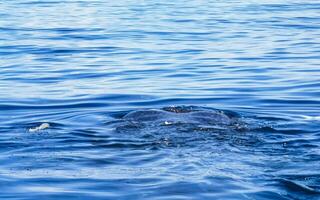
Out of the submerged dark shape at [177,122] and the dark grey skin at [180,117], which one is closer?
the submerged dark shape at [177,122]

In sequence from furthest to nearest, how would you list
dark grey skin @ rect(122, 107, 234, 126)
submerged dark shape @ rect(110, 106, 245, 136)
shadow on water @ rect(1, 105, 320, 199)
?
dark grey skin @ rect(122, 107, 234, 126) → submerged dark shape @ rect(110, 106, 245, 136) → shadow on water @ rect(1, 105, 320, 199)

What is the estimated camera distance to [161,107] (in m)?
12.9

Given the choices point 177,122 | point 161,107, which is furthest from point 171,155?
point 161,107

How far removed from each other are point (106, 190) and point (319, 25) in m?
18.4

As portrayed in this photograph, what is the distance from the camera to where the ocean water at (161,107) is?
7.79 m

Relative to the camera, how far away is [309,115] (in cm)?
1189

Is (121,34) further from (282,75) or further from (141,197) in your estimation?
(141,197)

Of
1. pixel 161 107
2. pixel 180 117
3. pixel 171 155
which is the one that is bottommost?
pixel 161 107

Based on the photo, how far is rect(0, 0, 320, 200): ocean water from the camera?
25.6ft

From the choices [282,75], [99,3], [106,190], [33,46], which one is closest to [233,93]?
[282,75]

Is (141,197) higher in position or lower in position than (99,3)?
higher

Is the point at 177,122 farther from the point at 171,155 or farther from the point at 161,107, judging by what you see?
the point at 161,107

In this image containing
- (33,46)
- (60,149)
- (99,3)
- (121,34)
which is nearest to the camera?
(60,149)

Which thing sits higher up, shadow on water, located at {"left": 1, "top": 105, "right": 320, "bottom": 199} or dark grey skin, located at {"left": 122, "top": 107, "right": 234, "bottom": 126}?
shadow on water, located at {"left": 1, "top": 105, "right": 320, "bottom": 199}
